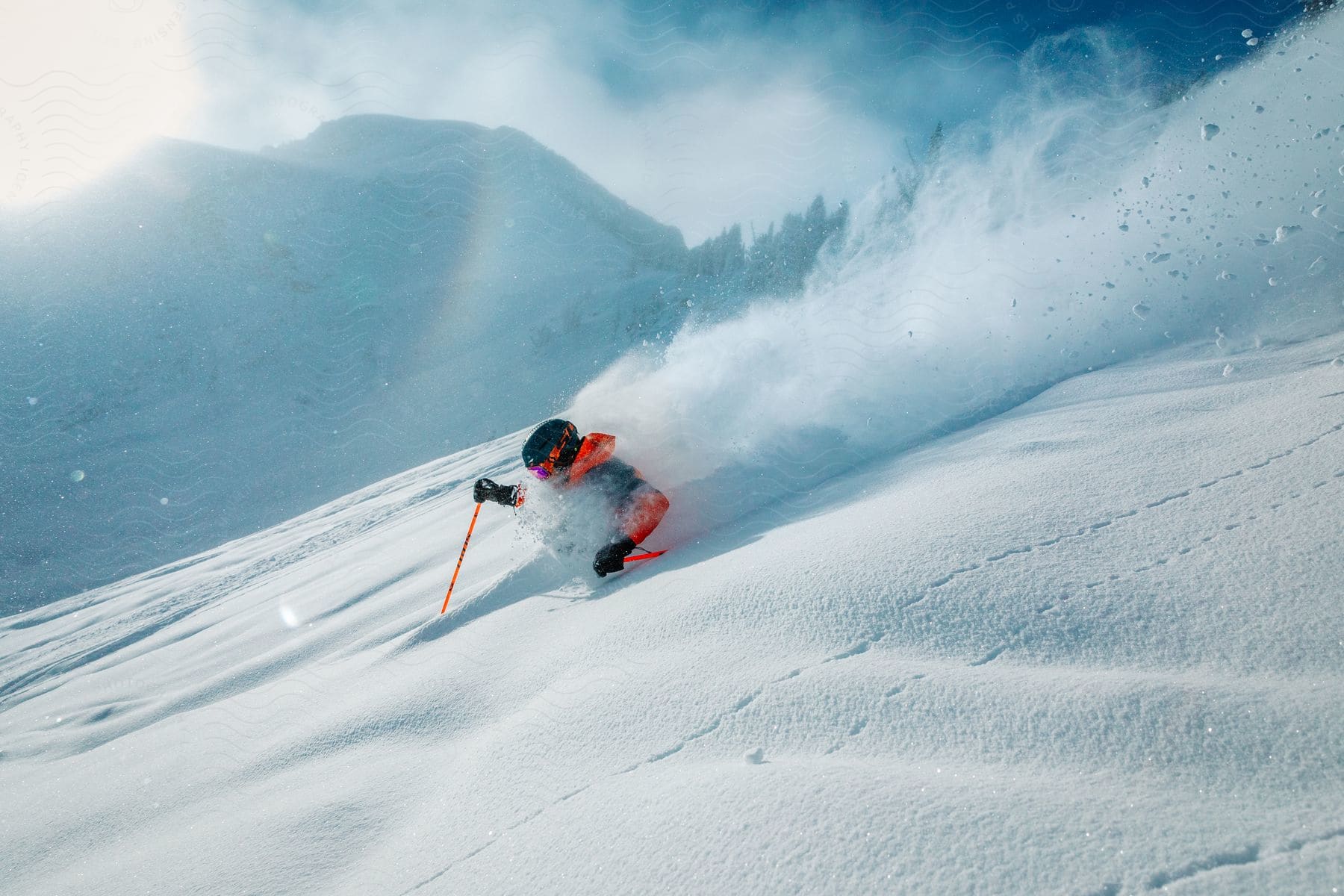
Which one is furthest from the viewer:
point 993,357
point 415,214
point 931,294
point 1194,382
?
point 415,214

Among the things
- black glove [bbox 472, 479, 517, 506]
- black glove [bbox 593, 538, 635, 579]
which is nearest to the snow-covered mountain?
black glove [bbox 472, 479, 517, 506]

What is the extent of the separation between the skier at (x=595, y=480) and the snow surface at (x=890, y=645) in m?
0.32

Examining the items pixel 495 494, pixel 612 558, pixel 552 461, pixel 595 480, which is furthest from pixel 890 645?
pixel 495 494

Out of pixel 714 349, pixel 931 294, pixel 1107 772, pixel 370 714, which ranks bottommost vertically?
pixel 1107 772

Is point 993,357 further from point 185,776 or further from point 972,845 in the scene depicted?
point 185,776

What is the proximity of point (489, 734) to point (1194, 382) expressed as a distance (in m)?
5.86

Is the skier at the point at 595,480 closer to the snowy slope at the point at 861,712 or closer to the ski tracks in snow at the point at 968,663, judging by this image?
the snowy slope at the point at 861,712

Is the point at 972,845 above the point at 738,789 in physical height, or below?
below

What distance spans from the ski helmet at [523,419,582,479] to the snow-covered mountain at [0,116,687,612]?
3506 cm

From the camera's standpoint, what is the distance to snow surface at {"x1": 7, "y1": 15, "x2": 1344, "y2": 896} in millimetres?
1452

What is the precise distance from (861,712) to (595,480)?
11.2ft

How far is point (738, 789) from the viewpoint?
67.6 inches

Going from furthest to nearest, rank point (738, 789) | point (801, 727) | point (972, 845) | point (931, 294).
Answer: point (931, 294) → point (801, 727) → point (738, 789) → point (972, 845)

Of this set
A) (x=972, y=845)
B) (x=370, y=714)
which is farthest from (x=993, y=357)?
(x=370, y=714)
